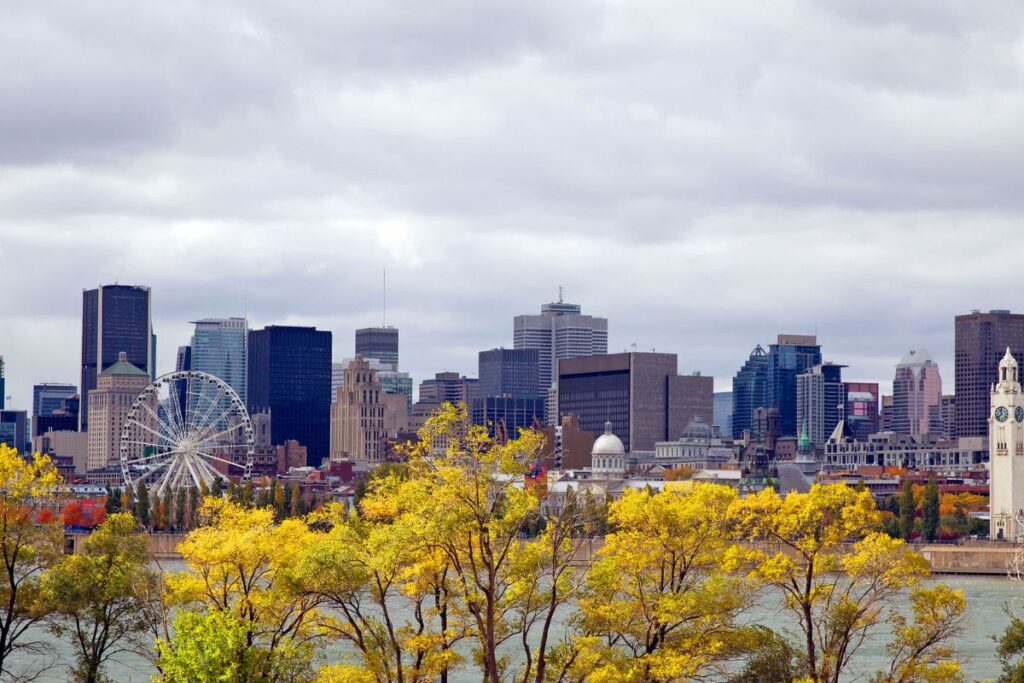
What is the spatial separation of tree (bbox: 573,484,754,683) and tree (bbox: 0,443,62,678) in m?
16.5

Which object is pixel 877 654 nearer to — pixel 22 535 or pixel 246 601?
pixel 246 601

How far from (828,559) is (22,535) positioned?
2375 centimetres

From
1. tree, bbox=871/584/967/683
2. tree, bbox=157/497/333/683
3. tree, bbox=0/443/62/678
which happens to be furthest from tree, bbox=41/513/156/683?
tree, bbox=871/584/967/683

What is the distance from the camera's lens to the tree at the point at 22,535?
59.2 m

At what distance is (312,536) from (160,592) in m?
5.18

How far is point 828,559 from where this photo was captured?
57906 mm

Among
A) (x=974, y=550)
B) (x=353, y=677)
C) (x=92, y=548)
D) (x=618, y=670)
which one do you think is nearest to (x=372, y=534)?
(x=353, y=677)

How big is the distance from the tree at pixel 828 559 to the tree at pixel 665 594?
105 cm

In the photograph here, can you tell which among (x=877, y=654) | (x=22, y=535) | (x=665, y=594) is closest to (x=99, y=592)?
(x=22, y=535)

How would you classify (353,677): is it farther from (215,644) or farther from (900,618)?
(900,618)

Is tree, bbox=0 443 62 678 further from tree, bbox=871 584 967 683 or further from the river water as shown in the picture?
tree, bbox=871 584 967 683

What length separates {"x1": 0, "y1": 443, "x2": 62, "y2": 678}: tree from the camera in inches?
2333

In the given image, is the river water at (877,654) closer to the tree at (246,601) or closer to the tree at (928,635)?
the tree at (246,601)

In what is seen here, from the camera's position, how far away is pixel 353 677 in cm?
5462
